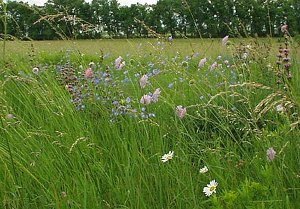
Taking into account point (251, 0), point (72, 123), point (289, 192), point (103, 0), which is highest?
point (103, 0)

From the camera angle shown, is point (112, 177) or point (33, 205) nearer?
point (33, 205)

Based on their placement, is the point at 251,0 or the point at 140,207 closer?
the point at 140,207

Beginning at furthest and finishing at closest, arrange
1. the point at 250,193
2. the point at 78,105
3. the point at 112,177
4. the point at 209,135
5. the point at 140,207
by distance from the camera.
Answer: the point at 78,105 → the point at 209,135 → the point at 112,177 → the point at 140,207 → the point at 250,193

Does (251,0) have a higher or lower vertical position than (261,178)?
higher

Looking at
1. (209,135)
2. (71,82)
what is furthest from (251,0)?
(209,135)

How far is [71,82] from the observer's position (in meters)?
3.15

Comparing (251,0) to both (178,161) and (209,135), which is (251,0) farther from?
(178,161)

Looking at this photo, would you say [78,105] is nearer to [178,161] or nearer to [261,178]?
[178,161]

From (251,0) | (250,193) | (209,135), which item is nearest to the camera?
(250,193)

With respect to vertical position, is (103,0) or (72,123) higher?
(103,0)

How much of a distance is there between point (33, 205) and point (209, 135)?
3.64ft

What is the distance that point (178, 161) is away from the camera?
69.0 inches

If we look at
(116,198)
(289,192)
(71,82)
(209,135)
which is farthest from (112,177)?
(71,82)

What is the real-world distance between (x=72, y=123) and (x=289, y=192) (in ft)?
3.63
